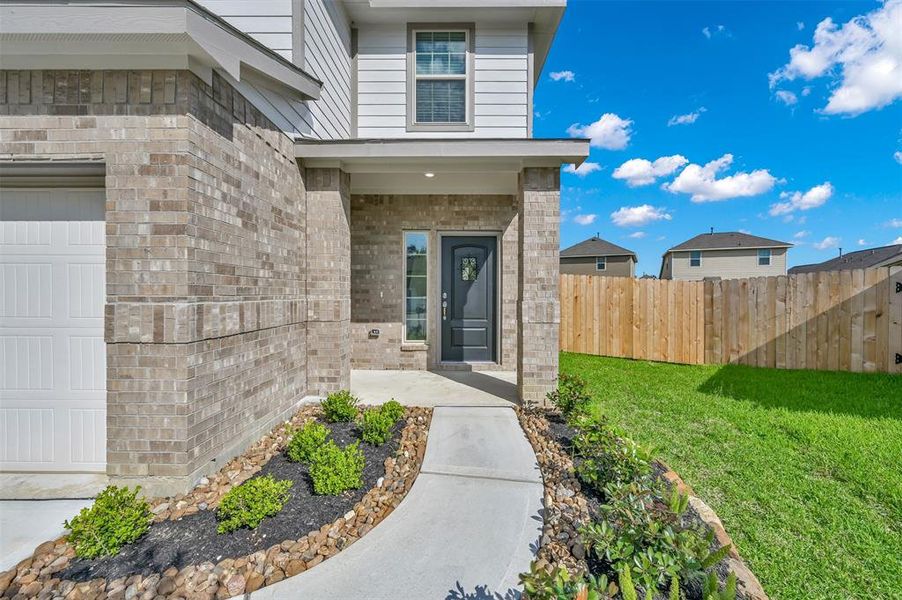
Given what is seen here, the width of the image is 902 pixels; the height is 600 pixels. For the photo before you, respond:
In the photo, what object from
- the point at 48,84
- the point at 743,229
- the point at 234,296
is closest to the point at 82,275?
the point at 234,296

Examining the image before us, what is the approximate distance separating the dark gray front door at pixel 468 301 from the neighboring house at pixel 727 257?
73.1 feet

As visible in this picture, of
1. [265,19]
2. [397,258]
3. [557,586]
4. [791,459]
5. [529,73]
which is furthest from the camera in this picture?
[397,258]

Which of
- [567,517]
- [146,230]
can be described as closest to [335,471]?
[567,517]

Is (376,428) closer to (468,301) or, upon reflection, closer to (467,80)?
(468,301)

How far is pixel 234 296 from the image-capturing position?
10.6 feet

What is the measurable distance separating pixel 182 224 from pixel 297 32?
2.71 metres

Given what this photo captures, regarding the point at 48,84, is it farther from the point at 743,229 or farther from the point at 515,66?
the point at 743,229

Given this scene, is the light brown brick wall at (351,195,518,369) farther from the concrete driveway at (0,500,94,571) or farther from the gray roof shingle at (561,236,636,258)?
the gray roof shingle at (561,236,636,258)

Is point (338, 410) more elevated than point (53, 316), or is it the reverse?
point (53, 316)

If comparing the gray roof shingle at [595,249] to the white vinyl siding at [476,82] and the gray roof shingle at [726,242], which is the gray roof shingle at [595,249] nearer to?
the gray roof shingle at [726,242]

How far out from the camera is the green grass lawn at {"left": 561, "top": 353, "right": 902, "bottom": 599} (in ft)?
7.29

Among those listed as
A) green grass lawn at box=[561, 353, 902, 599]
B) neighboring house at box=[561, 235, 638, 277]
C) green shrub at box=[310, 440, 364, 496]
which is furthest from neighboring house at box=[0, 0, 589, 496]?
neighboring house at box=[561, 235, 638, 277]

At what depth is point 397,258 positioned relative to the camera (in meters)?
6.31

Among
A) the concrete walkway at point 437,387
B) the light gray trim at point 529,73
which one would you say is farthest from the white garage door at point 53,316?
the light gray trim at point 529,73
